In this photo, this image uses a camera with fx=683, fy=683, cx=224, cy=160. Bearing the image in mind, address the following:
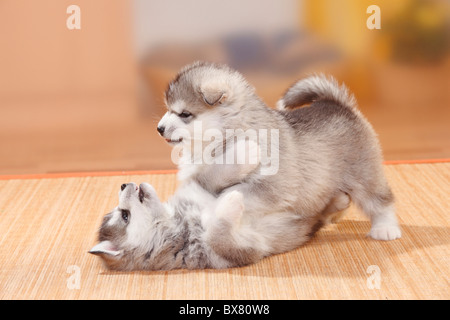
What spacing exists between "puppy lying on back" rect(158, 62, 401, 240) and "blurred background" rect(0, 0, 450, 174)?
1.14 m

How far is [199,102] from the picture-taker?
74.0 inches

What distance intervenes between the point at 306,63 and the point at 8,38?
1372 mm

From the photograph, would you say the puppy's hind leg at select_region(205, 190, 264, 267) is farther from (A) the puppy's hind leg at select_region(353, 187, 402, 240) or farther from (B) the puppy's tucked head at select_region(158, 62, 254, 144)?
(A) the puppy's hind leg at select_region(353, 187, 402, 240)

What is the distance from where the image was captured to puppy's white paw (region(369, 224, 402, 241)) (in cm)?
206

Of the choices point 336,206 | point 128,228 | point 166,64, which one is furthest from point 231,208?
point 166,64

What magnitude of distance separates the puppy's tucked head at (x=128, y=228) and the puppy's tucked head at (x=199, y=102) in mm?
186

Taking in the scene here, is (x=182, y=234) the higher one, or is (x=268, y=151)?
(x=268, y=151)

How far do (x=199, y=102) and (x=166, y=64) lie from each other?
4.43ft

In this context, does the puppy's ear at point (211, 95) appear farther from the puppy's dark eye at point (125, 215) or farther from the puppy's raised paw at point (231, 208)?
the puppy's dark eye at point (125, 215)

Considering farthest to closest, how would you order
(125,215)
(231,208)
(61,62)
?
(61,62)
(125,215)
(231,208)

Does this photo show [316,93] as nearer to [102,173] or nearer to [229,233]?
[229,233]

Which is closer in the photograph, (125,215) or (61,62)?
(125,215)

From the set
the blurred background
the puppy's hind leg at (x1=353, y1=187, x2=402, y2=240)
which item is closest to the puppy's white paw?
the puppy's hind leg at (x1=353, y1=187, x2=402, y2=240)

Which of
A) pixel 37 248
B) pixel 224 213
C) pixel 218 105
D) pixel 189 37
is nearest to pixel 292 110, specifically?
pixel 218 105
